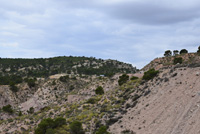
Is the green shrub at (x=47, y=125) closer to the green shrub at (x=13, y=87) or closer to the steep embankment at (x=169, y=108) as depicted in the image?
the steep embankment at (x=169, y=108)

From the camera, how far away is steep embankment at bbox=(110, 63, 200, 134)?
69.6 feet

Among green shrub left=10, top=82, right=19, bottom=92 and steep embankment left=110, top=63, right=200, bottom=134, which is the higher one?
steep embankment left=110, top=63, right=200, bottom=134

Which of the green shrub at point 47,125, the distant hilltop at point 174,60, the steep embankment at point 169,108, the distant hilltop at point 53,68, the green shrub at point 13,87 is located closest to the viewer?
the steep embankment at point 169,108

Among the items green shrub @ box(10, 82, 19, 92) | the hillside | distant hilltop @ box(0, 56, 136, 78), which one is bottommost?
green shrub @ box(10, 82, 19, 92)

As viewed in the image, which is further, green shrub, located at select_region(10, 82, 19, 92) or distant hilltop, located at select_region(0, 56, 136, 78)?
distant hilltop, located at select_region(0, 56, 136, 78)

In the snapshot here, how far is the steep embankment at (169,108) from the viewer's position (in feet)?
69.6

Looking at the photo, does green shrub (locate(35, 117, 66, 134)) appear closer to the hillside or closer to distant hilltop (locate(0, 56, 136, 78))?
the hillside

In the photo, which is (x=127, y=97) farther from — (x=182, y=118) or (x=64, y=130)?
(x=182, y=118)

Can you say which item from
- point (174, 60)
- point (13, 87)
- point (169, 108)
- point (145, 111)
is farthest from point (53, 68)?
point (169, 108)

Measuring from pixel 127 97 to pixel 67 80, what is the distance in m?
67.1

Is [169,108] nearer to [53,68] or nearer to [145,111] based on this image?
[145,111]

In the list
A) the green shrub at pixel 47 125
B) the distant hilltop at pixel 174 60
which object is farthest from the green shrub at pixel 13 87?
the green shrub at pixel 47 125

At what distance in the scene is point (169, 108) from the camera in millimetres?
25094

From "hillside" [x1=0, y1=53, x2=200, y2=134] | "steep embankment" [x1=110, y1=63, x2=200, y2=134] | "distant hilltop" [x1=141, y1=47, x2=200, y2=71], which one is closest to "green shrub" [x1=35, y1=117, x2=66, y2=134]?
"hillside" [x1=0, y1=53, x2=200, y2=134]
